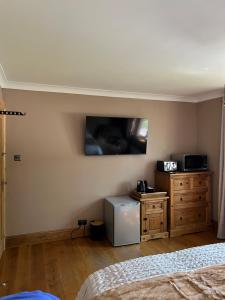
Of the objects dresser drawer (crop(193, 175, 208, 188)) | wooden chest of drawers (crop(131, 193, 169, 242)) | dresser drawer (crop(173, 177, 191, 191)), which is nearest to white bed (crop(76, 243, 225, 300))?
wooden chest of drawers (crop(131, 193, 169, 242))

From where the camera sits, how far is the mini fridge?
12.0ft

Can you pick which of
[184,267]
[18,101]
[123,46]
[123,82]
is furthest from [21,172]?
[184,267]

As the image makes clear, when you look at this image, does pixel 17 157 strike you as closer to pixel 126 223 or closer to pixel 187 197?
pixel 126 223

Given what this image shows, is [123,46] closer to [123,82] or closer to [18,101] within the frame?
[123,82]

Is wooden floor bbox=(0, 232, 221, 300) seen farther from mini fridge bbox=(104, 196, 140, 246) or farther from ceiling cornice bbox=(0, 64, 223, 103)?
ceiling cornice bbox=(0, 64, 223, 103)

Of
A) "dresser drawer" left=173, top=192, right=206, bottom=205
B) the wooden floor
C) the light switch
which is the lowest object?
the wooden floor

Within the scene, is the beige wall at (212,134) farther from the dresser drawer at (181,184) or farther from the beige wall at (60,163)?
the beige wall at (60,163)

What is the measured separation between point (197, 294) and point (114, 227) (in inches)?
95.0

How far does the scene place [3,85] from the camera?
3.48 m

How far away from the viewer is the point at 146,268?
1654mm

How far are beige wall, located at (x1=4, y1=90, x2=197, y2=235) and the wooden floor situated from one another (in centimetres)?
41

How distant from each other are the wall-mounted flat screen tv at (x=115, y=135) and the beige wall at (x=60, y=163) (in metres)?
0.16

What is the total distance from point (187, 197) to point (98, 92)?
2.39 metres

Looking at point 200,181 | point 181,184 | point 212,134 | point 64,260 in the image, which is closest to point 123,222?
point 64,260
